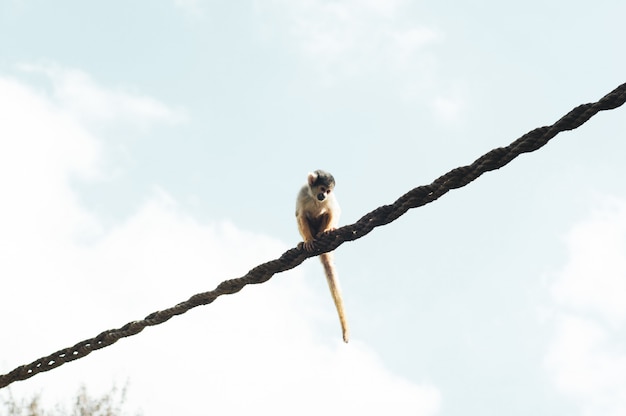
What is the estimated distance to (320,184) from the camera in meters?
6.93

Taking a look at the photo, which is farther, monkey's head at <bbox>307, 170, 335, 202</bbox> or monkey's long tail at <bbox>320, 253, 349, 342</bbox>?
monkey's head at <bbox>307, 170, 335, 202</bbox>

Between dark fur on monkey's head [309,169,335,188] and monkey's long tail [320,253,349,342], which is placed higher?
dark fur on monkey's head [309,169,335,188]

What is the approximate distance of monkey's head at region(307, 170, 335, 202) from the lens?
22.5 ft

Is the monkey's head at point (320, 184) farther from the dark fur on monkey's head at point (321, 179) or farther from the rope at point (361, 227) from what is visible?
the rope at point (361, 227)

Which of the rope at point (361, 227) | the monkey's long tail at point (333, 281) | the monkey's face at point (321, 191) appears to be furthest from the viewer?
the monkey's face at point (321, 191)

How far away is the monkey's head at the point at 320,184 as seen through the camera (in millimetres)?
6852

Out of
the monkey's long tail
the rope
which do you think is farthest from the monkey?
the rope

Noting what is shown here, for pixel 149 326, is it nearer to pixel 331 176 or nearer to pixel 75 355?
pixel 75 355

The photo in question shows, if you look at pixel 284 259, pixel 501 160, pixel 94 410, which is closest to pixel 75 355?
pixel 284 259

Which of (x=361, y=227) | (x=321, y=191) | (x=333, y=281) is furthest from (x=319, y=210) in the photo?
(x=361, y=227)

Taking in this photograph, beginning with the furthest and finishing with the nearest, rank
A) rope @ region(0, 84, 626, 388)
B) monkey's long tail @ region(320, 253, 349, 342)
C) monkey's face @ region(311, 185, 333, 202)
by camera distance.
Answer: monkey's face @ region(311, 185, 333, 202) < monkey's long tail @ region(320, 253, 349, 342) < rope @ region(0, 84, 626, 388)

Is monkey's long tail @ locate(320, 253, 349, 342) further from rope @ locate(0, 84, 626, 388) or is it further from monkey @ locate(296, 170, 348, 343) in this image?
rope @ locate(0, 84, 626, 388)

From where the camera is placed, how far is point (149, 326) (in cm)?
426

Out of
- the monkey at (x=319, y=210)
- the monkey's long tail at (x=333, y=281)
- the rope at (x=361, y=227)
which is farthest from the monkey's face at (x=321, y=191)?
the rope at (x=361, y=227)
